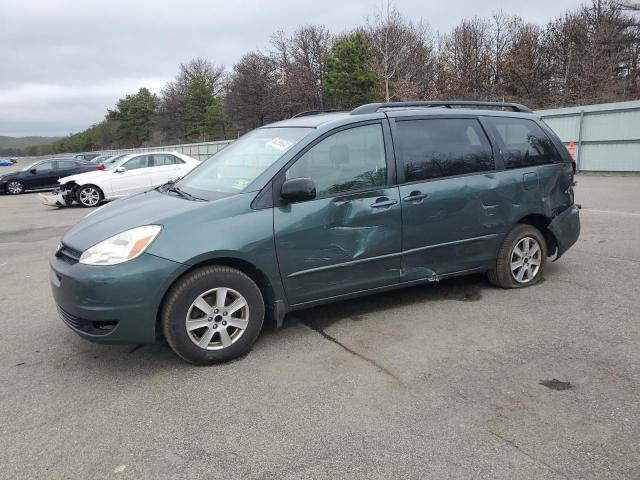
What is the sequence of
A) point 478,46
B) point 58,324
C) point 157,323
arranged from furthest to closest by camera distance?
point 478,46 < point 58,324 < point 157,323

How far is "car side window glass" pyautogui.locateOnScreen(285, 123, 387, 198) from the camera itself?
13.2 feet

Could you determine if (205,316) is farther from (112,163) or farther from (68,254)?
(112,163)

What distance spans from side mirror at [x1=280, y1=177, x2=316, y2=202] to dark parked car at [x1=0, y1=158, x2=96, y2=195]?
20253mm

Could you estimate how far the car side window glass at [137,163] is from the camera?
616 inches

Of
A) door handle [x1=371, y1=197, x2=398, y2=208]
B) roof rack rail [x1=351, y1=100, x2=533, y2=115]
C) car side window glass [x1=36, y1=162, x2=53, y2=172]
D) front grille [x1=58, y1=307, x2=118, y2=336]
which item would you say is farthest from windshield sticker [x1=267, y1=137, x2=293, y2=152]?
car side window glass [x1=36, y1=162, x2=53, y2=172]

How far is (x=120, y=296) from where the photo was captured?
3373 mm

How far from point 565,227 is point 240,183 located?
11.4 feet

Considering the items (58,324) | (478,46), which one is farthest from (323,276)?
(478,46)

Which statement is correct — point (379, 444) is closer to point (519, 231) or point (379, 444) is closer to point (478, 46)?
point (519, 231)

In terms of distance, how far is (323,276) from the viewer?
4020 millimetres

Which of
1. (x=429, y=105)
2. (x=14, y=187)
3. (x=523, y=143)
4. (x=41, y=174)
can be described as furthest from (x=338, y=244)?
(x=14, y=187)

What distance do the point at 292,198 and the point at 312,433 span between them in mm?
1705

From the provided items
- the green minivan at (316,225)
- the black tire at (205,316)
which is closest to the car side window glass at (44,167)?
the green minivan at (316,225)

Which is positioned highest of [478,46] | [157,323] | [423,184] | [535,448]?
[478,46]
